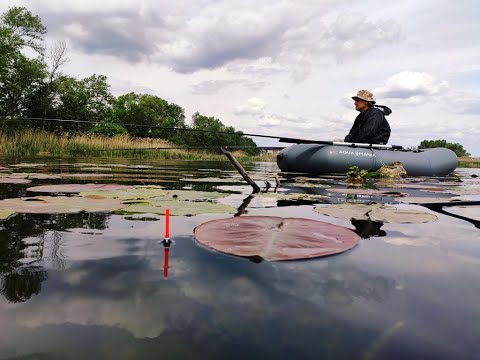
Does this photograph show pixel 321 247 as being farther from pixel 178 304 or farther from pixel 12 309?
pixel 12 309

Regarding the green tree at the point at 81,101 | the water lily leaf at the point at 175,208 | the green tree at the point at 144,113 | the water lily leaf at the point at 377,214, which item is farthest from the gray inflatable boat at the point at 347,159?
the green tree at the point at 144,113

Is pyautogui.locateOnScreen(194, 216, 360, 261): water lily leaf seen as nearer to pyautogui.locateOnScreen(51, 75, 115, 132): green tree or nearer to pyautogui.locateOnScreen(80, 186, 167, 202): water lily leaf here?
pyautogui.locateOnScreen(80, 186, 167, 202): water lily leaf

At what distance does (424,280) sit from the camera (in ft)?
4.19

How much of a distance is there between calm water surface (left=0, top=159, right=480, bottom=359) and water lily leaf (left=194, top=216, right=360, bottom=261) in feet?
0.16

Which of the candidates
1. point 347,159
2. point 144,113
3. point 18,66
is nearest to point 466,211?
point 347,159

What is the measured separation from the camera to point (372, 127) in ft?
25.9

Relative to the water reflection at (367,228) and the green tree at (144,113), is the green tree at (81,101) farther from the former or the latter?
the water reflection at (367,228)

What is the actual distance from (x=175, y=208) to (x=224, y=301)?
1.56 metres

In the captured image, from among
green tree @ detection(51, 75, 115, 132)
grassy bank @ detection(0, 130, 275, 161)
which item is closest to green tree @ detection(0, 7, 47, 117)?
green tree @ detection(51, 75, 115, 132)

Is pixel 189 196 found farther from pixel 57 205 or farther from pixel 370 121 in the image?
pixel 370 121

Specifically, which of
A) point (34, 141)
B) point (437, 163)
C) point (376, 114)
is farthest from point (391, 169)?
point (34, 141)

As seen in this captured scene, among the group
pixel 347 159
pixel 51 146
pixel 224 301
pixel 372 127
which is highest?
pixel 372 127

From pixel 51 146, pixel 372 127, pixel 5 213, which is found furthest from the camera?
pixel 51 146

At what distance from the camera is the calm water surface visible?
81cm
